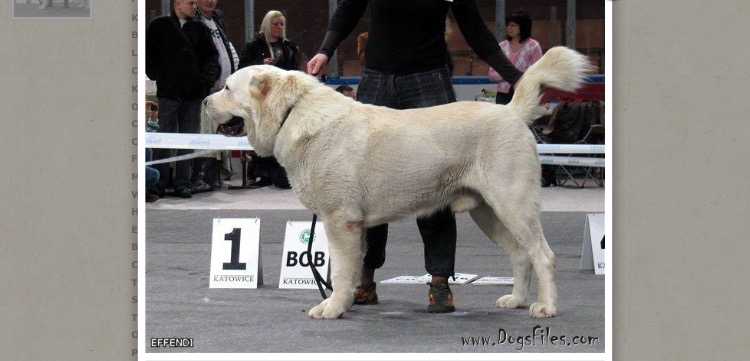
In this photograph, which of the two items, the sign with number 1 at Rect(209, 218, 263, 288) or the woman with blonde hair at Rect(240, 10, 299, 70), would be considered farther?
the sign with number 1 at Rect(209, 218, 263, 288)

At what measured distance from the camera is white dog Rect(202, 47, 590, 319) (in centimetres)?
780

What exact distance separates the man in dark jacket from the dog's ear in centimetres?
56

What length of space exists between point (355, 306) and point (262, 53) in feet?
4.60

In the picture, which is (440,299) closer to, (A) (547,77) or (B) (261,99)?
(A) (547,77)

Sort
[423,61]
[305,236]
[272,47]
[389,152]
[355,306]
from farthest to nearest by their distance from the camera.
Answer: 1. [305,236]
2. [272,47]
3. [355,306]
4. [423,61]
5. [389,152]

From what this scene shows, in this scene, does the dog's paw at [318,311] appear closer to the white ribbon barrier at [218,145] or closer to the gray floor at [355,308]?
the gray floor at [355,308]

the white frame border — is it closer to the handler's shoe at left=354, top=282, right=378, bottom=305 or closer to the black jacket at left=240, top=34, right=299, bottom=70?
the handler's shoe at left=354, top=282, right=378, bottom=305

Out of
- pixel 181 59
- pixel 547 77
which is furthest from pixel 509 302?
pixel 181 59

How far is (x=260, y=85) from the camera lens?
7832mm

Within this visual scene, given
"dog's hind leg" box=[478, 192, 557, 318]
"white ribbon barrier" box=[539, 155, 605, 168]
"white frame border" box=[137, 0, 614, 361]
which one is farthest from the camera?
"white ribbon barrier" box=[539, 155, 605, 168]

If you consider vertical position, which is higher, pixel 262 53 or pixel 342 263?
pixel 262 53

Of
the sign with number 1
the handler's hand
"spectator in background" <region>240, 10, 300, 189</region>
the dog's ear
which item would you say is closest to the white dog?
the dog's ear

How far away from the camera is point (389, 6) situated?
8172 millimetres

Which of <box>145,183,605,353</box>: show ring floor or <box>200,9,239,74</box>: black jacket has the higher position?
<box>200,9,239,74</box>: black jacket
